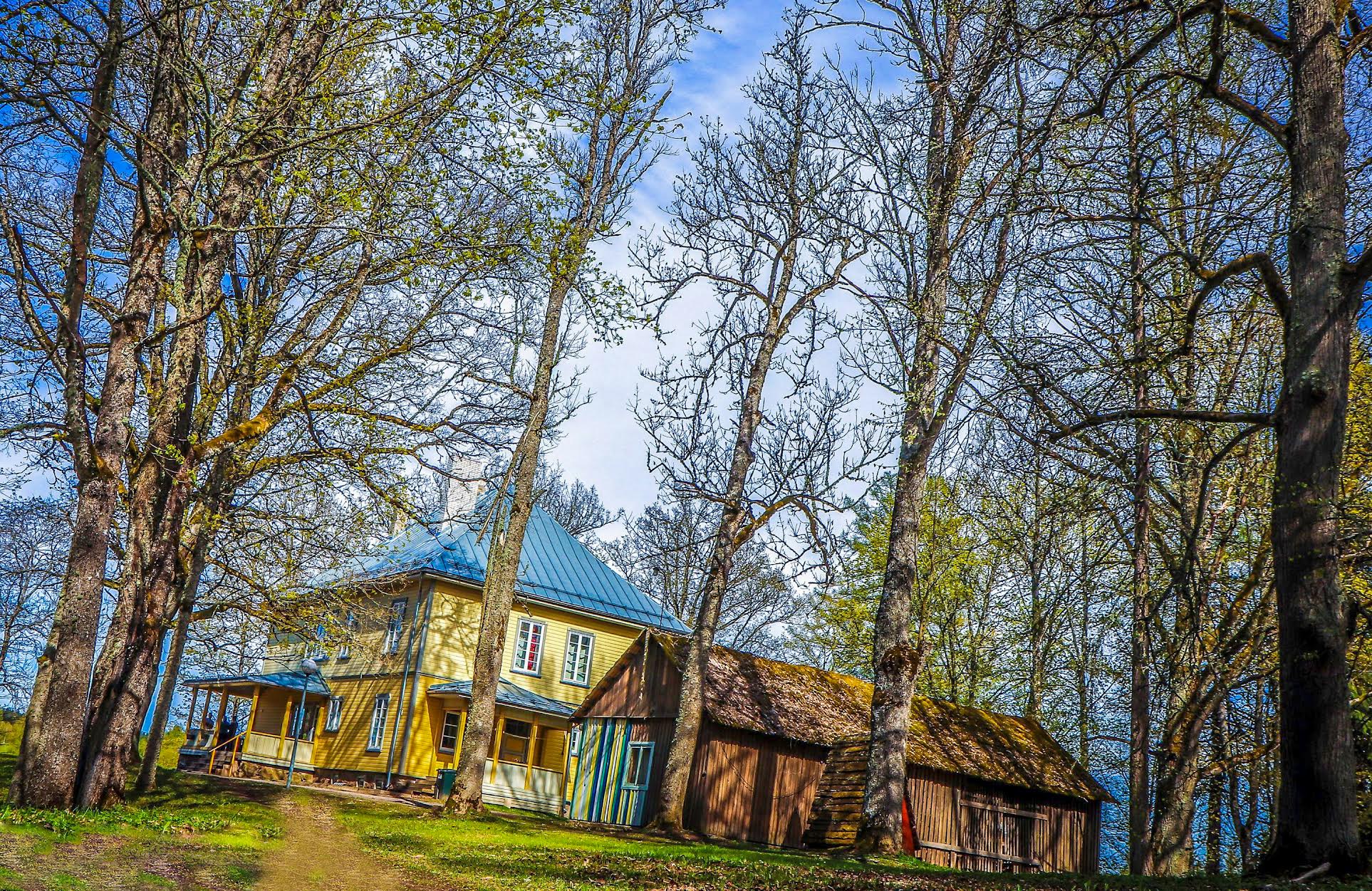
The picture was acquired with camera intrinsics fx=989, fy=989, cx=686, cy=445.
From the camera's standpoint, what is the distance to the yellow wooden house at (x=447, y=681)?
28266 mm

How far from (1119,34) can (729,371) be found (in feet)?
38.8

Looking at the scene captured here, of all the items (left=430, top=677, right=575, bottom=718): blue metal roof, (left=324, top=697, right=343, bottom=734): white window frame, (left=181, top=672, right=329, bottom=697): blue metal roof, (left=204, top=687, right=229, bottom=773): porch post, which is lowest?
(left=204, top=687, right=229, bottom=773): porch post

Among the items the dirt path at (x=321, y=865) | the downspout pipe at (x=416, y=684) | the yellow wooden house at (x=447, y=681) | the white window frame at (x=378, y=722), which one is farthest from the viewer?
the white window frame at (x=378, y=722)

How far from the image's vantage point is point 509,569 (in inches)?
758

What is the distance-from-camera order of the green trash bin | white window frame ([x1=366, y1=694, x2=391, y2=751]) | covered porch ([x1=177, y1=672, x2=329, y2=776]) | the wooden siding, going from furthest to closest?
1. covered porch ([x1=177, y1=672, x2=329, y2=776])
2. the wooden siding
3. white window frame ([x1=366, y1=694, x2=391, y2=751])
4. the green trash bin

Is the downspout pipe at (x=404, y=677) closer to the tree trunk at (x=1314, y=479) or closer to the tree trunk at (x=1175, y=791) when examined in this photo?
the tree trunk at (x=1175, y=791)

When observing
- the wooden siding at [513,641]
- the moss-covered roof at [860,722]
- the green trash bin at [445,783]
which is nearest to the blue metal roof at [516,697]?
the wooden siding at [513,641]

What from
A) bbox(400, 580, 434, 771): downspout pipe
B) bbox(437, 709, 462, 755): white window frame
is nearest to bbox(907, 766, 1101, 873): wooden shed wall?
bbox(437, 709, 462, 755): white window frame

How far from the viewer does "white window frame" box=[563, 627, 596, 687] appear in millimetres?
31047

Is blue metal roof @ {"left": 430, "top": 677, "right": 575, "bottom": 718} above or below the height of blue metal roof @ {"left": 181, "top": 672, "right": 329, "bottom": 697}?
above

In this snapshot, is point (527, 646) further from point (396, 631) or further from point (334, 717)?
point (334, 717)

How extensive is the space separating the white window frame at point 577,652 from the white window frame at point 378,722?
534 cm

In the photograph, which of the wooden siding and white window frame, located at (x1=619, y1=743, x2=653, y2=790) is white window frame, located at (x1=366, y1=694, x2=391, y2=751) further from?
white window frame, located at (x1=619, y1=743, x2=653, y2=790)

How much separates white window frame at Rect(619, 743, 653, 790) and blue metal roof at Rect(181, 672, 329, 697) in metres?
11.8
